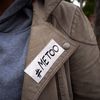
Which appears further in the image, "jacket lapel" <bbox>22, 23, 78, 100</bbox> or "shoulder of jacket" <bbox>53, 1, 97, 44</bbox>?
"shoulder of jacket" <bbox>53, 1, 97, 44</bbox>

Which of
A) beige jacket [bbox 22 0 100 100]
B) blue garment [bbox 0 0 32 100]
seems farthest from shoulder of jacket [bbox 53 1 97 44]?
blue garment [bbox 0 0 32 100]

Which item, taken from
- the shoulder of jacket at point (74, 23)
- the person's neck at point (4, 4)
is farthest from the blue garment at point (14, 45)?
the shoulder of jacket at point (74, 23)

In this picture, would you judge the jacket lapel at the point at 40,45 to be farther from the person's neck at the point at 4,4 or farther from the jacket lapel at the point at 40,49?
the person's neck at the point at 4,4

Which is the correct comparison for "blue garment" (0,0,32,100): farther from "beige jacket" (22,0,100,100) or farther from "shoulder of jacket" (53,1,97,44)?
"shoulder of jacket" (53,1,97,44)

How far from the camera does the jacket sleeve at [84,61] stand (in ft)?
6.69

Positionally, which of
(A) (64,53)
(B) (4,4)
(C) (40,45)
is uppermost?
(B) (4,4)

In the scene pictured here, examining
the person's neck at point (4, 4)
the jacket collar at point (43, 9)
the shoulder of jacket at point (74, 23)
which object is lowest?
the shoulder of jacket at point (74, 23)

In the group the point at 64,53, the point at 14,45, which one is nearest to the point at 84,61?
the point at 64,53

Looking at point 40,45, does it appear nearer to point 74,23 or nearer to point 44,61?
point 44,61

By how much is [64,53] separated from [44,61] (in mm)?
102

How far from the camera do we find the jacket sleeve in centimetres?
204

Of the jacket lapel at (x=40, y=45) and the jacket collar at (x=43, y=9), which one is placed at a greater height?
the jacket collar at (x=43, y=9)

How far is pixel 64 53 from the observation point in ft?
6.56

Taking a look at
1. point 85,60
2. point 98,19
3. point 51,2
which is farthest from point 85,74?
point 98,19
